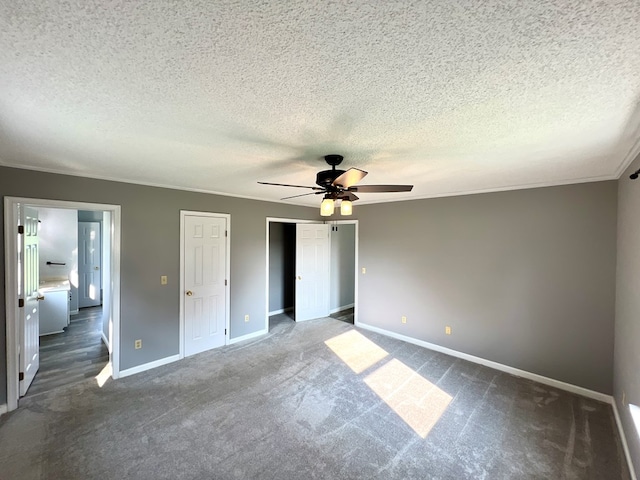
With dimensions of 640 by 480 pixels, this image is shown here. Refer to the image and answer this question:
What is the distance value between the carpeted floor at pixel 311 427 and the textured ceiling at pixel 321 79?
2.36 meters

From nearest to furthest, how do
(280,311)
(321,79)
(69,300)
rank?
1. (321,79)
2. (69,300)
3. (280,311)

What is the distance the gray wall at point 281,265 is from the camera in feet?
19.0

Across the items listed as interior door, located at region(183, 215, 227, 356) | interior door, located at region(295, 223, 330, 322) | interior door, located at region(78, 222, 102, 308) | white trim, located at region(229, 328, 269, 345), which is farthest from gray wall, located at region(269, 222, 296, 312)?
interior door, located at region(78, 222, 102, 308)

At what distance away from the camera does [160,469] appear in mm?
1899

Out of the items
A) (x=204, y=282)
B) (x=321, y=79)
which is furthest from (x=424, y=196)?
(x=204, y=282)

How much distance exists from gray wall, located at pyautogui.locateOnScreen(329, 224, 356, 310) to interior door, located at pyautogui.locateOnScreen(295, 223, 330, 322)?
0.94 feet

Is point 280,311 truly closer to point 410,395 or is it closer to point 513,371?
point 410,395

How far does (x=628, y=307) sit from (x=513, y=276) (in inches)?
44.6

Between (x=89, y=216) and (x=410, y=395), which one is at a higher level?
(x=89, y=216)

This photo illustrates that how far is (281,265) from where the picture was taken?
5.96m

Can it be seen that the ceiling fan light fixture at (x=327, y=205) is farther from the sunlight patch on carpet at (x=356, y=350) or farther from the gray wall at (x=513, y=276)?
the gray wall at (x=513, y=276)

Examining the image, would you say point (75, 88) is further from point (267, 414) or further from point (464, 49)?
point (267, 414)

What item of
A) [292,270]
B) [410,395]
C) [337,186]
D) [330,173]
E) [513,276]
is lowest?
[410,395]

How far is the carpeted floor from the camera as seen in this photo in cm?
193
